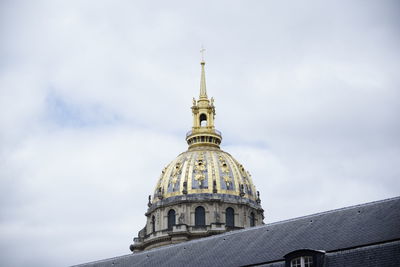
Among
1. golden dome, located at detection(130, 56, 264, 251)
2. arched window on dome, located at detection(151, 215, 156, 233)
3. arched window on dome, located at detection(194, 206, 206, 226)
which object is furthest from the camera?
arched window on dome, located at detection(151, 215, 156, 233)

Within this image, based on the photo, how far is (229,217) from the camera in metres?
132

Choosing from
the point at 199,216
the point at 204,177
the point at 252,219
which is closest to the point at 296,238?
the point at 199,216

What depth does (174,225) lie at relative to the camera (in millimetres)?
128875

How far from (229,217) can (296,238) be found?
247 feet

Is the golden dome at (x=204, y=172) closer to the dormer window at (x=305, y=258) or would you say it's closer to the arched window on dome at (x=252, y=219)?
the arched window on dome at (x=252, y=219)

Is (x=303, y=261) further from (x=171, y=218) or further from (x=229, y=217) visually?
(x=171, y=218)

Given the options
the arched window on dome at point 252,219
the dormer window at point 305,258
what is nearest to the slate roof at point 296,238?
the dormer window at point 305,258

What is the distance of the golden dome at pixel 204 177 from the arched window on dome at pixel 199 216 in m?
2.03

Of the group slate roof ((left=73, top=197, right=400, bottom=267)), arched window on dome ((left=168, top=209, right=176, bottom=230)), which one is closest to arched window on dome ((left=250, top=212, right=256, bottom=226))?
arched window on dome ((left=168, top=209, right=176, bottom=230))

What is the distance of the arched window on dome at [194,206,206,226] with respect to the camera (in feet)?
427

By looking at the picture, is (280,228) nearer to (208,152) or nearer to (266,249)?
(266,249)

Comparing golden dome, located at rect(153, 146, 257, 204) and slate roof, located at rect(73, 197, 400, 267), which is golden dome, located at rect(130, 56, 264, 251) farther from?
slate roof, located at rect(73, 197, 400, 267)

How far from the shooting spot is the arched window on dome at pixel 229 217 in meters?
131

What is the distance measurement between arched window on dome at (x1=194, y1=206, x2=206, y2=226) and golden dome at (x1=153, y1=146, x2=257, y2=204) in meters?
2.03
